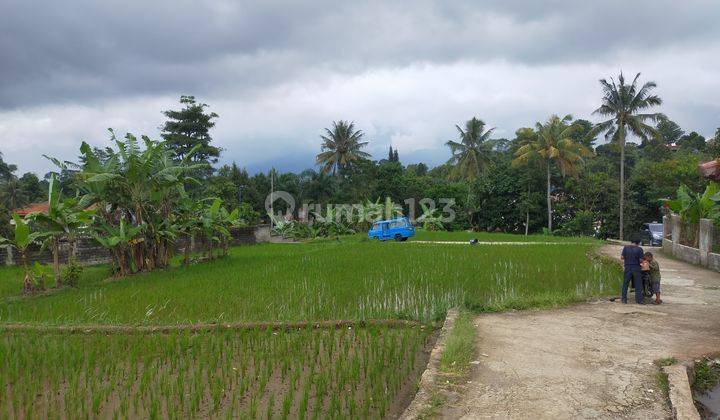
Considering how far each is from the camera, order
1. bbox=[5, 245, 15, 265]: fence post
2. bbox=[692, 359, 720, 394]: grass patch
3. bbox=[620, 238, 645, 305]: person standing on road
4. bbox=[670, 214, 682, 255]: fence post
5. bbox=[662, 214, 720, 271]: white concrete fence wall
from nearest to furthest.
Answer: bbox=[692, 359, 720, 394]: grass patch < bbox=[620, 238, 645, 305]: person standing on road < bbox=[662, 214, 720, 271]: white concrete fence wall < bbox=[670, 214, 682, 255]: fence post < bbox=[5, 245, 15, 265]: fence post

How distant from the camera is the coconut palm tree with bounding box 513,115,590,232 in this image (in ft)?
104

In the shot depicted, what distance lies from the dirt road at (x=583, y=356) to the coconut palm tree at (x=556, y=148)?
25.5m

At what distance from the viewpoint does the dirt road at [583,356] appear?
12.2ft

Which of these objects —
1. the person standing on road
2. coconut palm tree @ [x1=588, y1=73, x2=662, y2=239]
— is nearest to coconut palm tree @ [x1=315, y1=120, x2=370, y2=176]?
coconut palm tree @ [x1=588, y1=73, x2=662, y2=239]

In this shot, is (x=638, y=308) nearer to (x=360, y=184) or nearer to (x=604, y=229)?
(x=604, y=229)

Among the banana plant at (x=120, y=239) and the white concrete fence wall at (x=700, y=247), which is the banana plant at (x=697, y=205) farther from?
the banana plant at (x=120, y=239)

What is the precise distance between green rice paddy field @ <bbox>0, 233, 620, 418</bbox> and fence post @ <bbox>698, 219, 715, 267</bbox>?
280cm

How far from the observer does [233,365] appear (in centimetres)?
497

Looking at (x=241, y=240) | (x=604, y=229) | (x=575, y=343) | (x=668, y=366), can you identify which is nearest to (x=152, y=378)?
(x=575, y=343)

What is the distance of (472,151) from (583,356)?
3405 cm

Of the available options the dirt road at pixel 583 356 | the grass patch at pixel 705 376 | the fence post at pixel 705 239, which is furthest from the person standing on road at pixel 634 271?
the fence post at pixel 705 239

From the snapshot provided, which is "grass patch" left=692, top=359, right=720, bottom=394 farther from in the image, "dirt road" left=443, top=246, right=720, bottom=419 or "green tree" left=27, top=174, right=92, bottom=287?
"green tree" left=27, top=174, right=92, bottom=287

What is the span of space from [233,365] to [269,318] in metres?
1.90

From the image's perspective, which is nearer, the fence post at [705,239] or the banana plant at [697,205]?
the fence post at [705,239]
